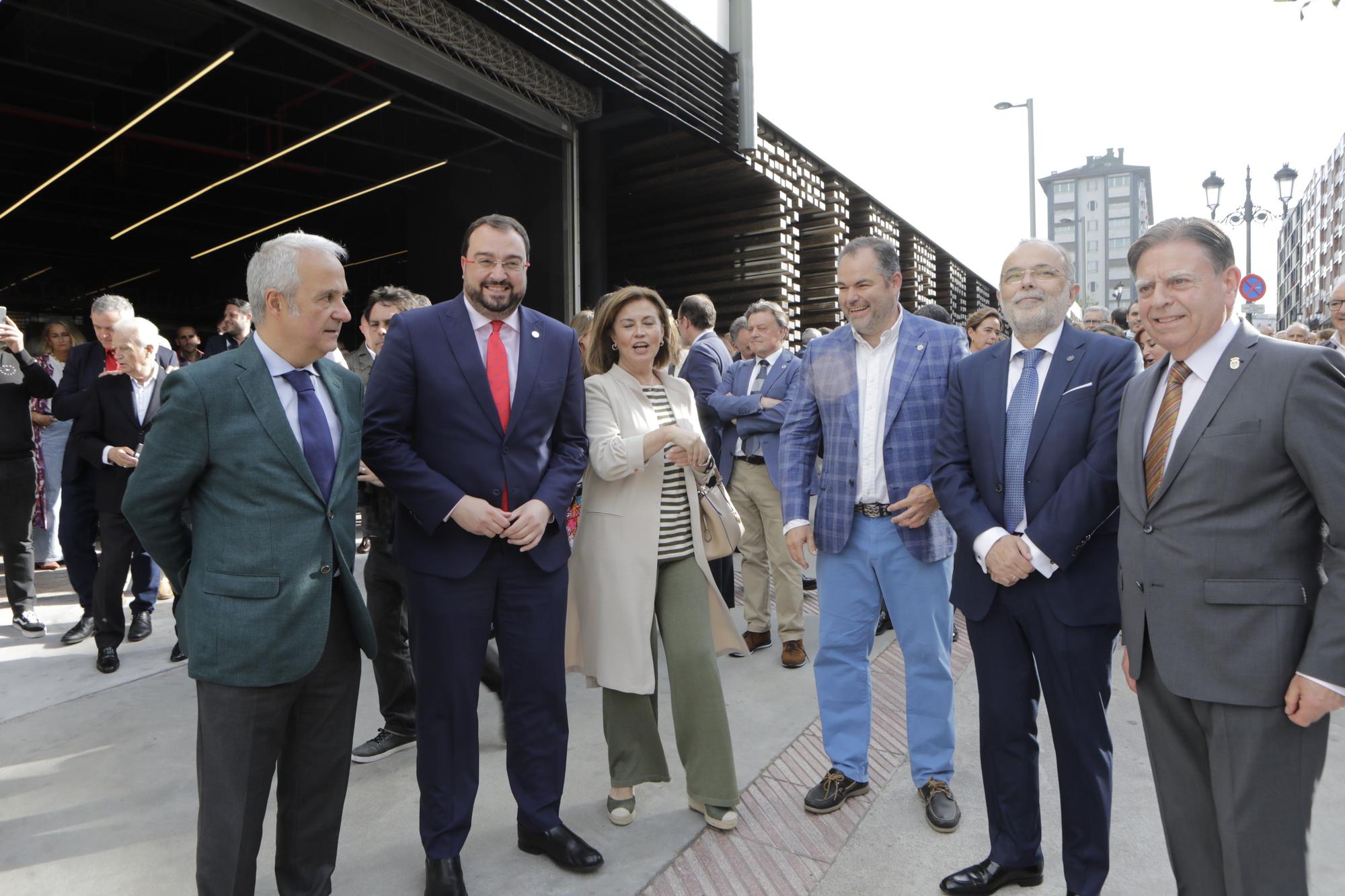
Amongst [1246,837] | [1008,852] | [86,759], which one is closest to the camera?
[1246,837]

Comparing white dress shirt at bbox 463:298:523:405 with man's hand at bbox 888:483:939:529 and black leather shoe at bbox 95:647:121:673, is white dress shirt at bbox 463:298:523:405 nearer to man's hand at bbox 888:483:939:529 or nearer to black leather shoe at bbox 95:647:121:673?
man's hand at bbox 888:483:939:529

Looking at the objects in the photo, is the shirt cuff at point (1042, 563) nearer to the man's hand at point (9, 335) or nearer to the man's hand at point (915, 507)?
the man's hand at point (915, 507)

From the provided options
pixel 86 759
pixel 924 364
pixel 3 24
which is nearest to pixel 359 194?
pixel 3 24

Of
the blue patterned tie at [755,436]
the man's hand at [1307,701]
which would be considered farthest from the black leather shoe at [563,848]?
the blue patterned tie at [755,436]

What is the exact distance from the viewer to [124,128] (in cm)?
1069

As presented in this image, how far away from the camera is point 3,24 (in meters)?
8.41

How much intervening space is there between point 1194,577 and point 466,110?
27.9 ft

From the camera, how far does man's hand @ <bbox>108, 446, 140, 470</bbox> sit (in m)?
4.52

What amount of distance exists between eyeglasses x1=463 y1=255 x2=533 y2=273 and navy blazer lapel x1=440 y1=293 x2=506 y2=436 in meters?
0.16

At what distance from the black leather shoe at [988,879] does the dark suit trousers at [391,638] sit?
229 centimetres

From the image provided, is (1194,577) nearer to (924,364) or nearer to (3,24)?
(924,364)

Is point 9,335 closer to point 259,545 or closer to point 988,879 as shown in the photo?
point 259,545

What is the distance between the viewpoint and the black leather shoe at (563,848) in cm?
260

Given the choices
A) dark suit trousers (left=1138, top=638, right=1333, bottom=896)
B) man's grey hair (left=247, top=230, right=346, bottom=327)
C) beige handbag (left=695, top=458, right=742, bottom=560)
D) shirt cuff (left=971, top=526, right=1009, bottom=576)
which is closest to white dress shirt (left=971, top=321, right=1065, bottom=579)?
shirt cuff (left=971, top=526, right=1009, bottom=576)
